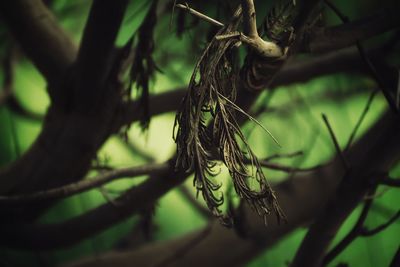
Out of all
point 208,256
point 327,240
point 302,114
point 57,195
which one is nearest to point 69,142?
point 57,195

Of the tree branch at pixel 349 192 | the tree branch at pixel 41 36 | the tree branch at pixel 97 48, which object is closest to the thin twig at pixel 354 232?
the tree branch at pixel 349 192

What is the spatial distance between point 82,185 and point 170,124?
0.72 metres

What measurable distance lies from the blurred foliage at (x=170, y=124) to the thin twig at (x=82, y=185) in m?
0.25

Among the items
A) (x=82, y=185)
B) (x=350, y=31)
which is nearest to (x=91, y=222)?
(x=82, y=185)

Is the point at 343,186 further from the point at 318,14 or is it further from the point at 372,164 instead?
the point at 318,14

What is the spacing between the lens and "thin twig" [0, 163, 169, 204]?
0.81m

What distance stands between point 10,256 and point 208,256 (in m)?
0.51

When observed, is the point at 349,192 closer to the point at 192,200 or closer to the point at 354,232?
the point at 354,232

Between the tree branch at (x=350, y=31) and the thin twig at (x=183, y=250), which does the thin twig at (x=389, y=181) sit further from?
the thin twig at (x=183, y=250)

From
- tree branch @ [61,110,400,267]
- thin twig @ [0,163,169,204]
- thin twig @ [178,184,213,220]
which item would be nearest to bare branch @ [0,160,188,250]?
thin twig @ [0,163,169,204]

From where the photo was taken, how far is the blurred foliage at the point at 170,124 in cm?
108

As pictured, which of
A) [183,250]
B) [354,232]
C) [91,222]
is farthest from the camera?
[183,250]

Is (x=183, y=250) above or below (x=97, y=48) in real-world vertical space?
below

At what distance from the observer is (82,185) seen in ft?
2.68
